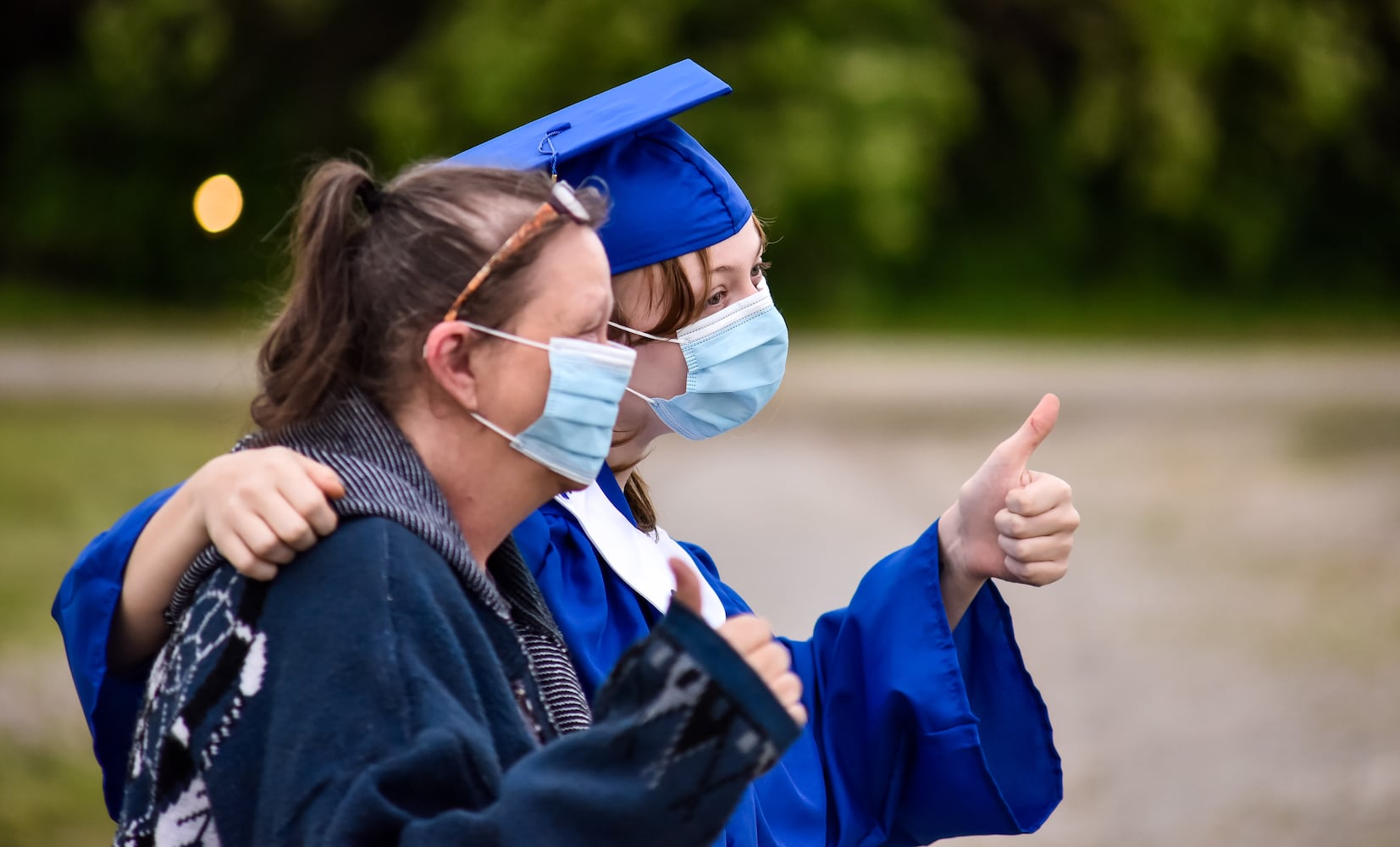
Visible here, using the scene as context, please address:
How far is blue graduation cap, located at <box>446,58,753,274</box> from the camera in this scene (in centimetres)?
239

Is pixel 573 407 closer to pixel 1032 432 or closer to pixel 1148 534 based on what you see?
pixel 1032 432

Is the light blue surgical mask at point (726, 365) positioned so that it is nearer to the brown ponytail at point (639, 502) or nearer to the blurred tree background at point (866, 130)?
the brown ponytail at point (639, 502)

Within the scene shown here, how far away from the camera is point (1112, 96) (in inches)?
753

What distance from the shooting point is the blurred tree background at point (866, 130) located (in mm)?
17906

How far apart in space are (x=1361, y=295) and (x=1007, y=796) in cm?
2041

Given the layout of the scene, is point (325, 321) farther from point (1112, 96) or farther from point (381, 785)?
point (1112, 96)

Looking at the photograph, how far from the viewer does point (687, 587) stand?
1465mm

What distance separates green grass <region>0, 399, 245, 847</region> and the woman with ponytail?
0.44 meters

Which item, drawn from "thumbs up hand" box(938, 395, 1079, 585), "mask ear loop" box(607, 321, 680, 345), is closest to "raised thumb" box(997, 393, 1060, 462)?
"thumbs up hand" box(938, 395, 1079, 585)

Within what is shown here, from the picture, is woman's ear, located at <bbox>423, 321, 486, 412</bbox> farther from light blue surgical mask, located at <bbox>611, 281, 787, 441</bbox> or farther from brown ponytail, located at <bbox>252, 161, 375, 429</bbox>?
light blue surgical mask, located at <bbox>611, 281, 787, 441</bbox>

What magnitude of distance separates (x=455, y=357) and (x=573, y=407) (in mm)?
156

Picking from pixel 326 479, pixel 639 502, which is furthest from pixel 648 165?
pixel 326 479

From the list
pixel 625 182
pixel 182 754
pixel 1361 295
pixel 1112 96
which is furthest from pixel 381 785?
pixel 1361 295

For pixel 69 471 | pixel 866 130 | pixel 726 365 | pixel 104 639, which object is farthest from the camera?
pixel 866 130
